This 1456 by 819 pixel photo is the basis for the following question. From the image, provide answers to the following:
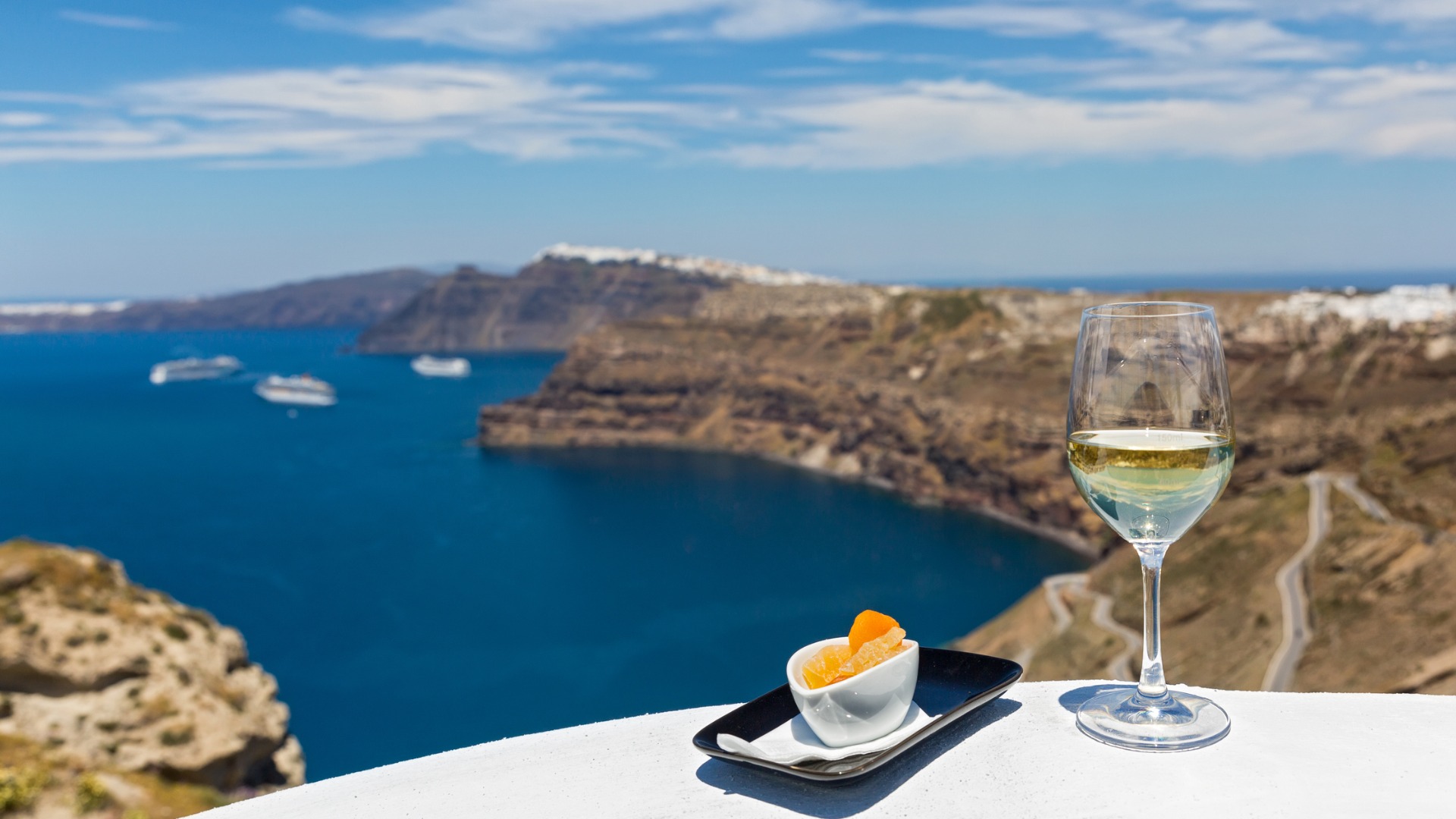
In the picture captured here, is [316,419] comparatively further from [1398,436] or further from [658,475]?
[1398,436]

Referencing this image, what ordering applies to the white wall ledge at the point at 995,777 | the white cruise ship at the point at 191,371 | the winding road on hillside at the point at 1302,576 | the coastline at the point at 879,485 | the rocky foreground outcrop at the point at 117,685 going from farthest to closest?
the white cruise ship at the point at 191,371, the coastline at the point at 879,485, the winding road on hillside at the point at 1302,576, the rocky foreground outcrop at the point at 117,685, the white wall ledge at the point at 995,777

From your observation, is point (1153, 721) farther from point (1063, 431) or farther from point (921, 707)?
point (1063, 431)

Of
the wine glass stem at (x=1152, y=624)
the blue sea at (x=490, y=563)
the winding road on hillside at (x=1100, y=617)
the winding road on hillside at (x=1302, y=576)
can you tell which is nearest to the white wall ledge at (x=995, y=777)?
the wine glass stem at (x=1152, y=624)

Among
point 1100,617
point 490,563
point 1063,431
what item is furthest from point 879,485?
point 1063,431

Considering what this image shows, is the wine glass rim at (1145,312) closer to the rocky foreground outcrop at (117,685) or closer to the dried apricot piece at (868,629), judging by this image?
the dried apricot piece at (868,629)

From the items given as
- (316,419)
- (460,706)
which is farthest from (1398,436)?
(316,419)

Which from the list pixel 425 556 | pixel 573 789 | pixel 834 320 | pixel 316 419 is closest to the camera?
pixel 573 789

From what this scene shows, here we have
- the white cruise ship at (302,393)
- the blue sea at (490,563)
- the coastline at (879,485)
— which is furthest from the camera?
the white cruise ship at (302,393)
